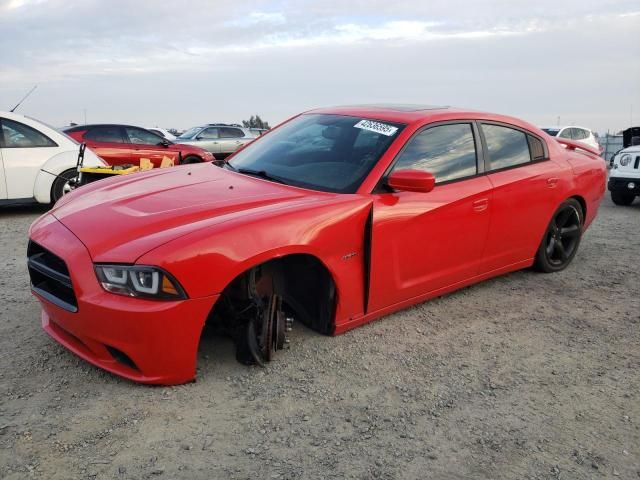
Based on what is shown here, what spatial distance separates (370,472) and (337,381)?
0.75 meters

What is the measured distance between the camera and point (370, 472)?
89.9 inches

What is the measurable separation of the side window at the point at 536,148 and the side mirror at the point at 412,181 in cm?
168

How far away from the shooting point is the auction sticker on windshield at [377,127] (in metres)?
3.70

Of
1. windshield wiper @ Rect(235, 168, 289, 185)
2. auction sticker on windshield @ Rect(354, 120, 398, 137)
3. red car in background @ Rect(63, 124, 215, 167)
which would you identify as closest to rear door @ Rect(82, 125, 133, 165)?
red car in background @ Rect(63, 124, 215, 167)

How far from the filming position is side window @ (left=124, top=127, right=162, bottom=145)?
11266 millimetres

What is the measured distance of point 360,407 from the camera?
2756 mm

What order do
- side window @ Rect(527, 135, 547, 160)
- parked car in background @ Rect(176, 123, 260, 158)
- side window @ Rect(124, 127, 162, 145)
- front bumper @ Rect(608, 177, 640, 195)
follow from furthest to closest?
1. parked car in background @ Rect(176, 123, 260, 158)
2. side window @ Rect(124, 127, 162, 145)
3. front bumper @ Rect(608, 177, 640, 195)
4. side window @ Rect(527, 135, 547, 160)

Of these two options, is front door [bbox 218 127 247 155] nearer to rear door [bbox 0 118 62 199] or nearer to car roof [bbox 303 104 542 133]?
rear door [bbox 0 118 62 199]

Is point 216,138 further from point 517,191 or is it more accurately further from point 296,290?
point 296,290

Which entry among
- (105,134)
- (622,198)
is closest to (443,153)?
Answer: (622,198)

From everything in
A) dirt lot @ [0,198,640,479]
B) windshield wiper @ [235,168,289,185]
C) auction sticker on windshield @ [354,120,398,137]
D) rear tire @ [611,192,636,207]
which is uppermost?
auction sticker on windshield @ [354,120,398,137]

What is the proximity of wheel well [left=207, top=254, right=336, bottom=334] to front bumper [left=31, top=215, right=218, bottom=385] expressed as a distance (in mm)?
330

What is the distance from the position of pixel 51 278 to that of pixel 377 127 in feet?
7.18

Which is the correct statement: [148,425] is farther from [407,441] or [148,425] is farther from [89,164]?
[89,164]
